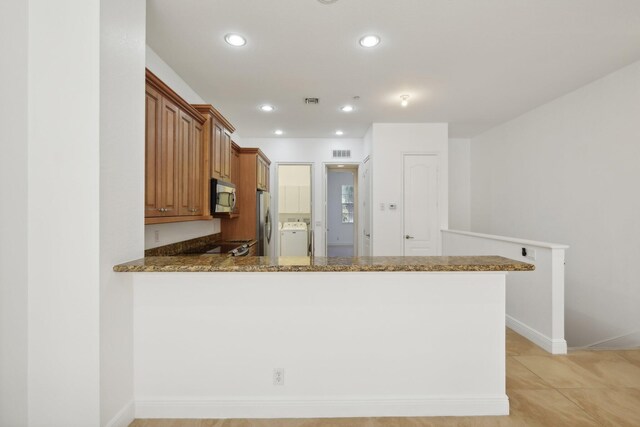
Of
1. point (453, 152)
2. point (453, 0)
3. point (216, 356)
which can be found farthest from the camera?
point (453, 152)

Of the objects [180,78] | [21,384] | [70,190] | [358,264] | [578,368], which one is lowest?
[578,368]

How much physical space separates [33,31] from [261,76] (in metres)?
1.91

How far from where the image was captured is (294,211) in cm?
736

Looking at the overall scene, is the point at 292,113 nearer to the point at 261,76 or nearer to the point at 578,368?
the point at 261,76

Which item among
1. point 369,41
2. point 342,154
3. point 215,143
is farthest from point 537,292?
point 342,154

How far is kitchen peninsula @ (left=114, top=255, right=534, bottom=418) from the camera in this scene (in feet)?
5.82

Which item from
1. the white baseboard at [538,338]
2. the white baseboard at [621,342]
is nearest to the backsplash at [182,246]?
the white baseboard at [538,338]

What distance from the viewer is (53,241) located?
149cm

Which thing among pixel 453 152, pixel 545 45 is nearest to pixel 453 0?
pixel 545 45

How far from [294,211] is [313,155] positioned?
1981 millimetres

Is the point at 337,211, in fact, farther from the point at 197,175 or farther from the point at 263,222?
the point at 197,175

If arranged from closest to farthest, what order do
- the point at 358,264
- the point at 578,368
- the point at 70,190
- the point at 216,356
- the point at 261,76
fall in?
the point at 70,190, the point at 358,264, the point at 216,356, the point at 578,368, the point at 261,76

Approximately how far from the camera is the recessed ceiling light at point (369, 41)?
8.05 feet

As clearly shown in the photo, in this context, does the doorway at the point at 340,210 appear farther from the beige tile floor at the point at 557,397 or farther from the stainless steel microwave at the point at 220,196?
the beige tile floor at the point at 557,397
